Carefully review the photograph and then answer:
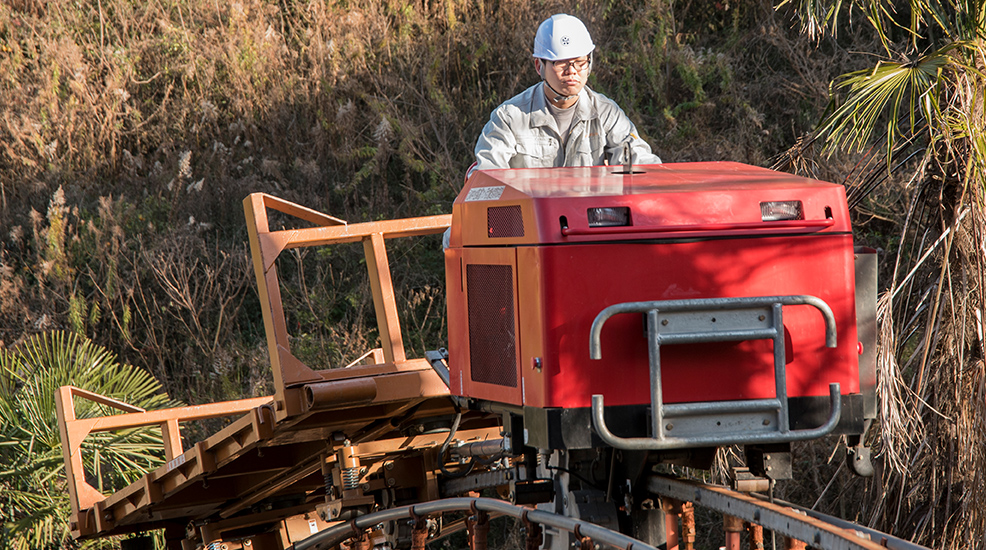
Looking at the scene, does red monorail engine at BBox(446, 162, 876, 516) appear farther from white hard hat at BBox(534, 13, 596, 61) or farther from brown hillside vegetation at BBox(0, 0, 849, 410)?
brown hillside vegetation at BBox(0, 0, 849, 410)

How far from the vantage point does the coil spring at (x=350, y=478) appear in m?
6.20

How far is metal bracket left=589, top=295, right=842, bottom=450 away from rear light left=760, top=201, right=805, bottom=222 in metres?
0.35

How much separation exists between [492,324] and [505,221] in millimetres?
457

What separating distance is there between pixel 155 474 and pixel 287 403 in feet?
5.90

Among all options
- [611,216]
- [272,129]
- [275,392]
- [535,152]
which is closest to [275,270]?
[275,392]

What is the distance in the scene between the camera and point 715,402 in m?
3.88

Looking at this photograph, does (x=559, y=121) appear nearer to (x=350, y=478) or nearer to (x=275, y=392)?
(x=275, y=392)

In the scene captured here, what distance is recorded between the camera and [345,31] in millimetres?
15273

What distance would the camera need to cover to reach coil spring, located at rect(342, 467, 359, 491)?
6.20 m

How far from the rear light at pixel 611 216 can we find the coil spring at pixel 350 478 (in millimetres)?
2887

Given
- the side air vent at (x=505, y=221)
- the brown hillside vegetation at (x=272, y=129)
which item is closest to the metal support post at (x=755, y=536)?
the side air vent at (x=505, y=221)

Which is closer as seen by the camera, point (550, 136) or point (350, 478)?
point (550, 136)

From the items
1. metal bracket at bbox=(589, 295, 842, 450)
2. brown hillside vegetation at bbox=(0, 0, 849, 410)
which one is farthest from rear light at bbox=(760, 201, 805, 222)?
brown hillside vegetation at bbox=(0, 0, 849, 410)

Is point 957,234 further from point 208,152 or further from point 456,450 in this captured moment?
point 208,152
